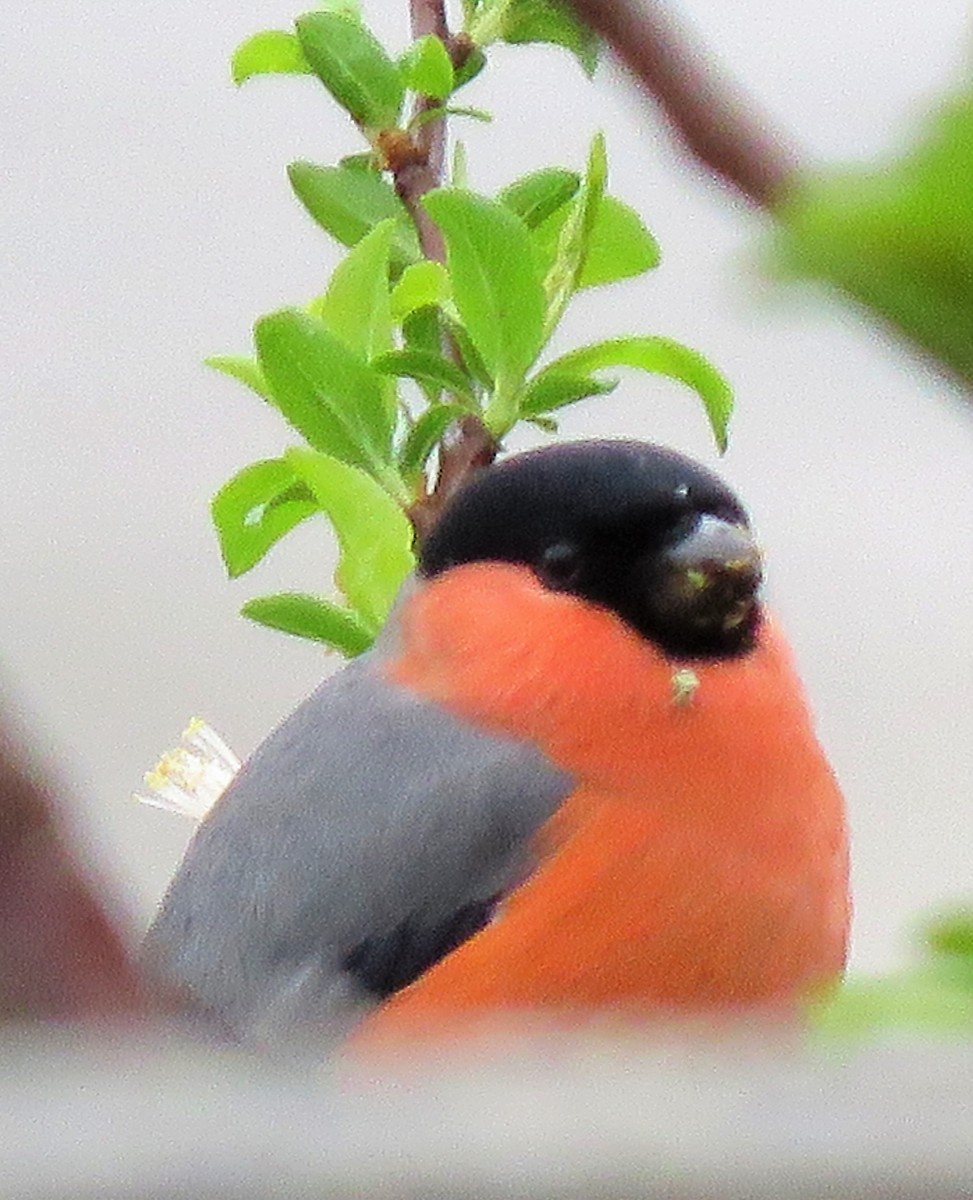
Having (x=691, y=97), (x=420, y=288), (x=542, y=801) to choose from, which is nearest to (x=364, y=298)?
(x=420, y=288)

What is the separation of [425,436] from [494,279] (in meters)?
0.06

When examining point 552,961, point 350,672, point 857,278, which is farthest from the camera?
point 350,672

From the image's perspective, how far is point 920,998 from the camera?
117mm

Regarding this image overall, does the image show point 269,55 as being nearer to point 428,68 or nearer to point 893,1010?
point 428,68

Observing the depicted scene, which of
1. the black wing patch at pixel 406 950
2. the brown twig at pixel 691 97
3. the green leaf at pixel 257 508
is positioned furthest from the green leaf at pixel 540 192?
the brown twig at pixel 691 97

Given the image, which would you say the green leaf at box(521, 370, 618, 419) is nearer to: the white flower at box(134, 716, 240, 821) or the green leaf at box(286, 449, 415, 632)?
the green leaf at box(286, 449, 415, 632)

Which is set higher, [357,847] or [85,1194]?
[357,847]

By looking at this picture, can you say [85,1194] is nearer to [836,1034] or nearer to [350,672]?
[836,1034]

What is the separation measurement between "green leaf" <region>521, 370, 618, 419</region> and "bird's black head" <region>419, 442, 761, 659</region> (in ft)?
0.12

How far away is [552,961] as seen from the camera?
477 mm

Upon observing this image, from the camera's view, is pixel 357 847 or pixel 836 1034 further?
pixel 357 847

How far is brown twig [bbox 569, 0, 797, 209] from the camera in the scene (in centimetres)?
13

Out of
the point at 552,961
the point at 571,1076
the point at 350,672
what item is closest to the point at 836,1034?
the point at 571,1076

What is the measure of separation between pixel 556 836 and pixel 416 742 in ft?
0.23
